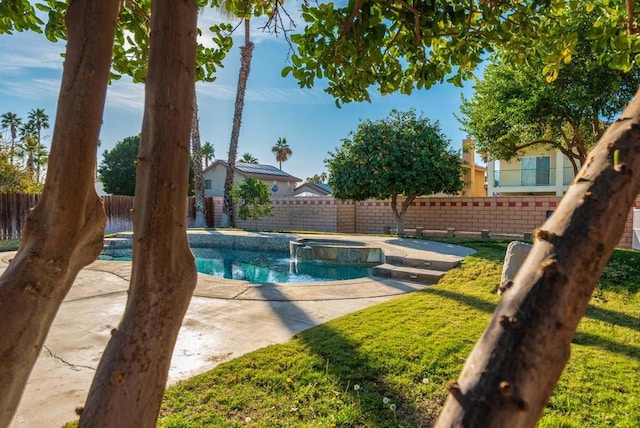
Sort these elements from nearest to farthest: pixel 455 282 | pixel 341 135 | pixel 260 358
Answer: pixel 260 358, pixel 455 282, pixel 341 135

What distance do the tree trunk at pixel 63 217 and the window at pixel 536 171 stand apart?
24273 mm

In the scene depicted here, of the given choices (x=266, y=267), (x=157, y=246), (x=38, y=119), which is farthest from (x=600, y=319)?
(x=38, y=119)

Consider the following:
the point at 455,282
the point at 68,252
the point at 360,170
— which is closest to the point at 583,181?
the point at 68,252

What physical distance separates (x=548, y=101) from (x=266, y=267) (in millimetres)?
9206

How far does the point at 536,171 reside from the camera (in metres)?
22.3

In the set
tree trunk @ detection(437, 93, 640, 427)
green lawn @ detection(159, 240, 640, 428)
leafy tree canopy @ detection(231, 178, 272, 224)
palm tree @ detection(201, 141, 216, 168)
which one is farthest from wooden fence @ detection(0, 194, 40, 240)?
palm tree @ detection(201, 141, 216, 168)

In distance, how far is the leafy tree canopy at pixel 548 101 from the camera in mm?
10477

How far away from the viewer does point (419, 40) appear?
2945 mm

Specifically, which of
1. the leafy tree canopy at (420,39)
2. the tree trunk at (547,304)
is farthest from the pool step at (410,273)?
the tree trunk at (547,304)

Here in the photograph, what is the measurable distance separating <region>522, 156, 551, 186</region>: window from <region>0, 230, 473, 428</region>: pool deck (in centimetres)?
1685

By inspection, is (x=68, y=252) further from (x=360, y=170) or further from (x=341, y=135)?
(x=341, y=135)

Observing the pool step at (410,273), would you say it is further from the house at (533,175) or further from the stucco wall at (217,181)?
the stucco wall at (217,181)

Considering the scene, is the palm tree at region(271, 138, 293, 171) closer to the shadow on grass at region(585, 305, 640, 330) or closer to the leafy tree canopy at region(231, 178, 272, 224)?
the leafy tree canopy at region(231, 178, 272, 224)

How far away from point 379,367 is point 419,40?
262 centimetres
